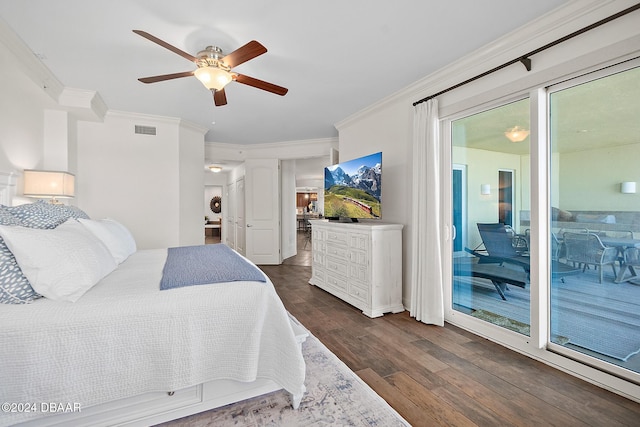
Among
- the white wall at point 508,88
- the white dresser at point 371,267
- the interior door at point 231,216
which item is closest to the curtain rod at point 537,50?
the white wall at point 508,88

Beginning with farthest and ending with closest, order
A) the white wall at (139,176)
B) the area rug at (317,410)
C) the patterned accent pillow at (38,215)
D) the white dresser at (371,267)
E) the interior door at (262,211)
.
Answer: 1. the interior door at (262,211)
2. the white wall at (139,176)
3. the white dresser at (371,267)
4. the patterned accent pillow at (38,215)
5. the area rug at (317,410)

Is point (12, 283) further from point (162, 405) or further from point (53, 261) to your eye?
point (162, 405)

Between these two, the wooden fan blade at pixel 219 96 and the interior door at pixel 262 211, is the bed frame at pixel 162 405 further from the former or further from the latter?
the interior door at pixel 262 211

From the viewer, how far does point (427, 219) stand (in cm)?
307

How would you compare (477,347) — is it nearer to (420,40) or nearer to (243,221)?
(420,40)

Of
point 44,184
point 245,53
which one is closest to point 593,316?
point 245,53

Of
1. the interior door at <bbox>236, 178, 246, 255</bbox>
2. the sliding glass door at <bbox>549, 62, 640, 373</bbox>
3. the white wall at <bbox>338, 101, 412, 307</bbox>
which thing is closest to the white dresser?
the white wall at <bbox>338, 101, 412, 307</bbox>

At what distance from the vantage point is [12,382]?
1.28 m

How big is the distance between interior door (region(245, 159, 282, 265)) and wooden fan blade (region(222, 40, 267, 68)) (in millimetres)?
3948

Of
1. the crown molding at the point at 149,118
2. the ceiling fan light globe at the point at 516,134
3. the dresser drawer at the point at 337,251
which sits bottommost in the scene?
the dresser drawer at the point at 337,251

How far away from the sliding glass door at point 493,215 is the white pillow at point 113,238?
3.19 m

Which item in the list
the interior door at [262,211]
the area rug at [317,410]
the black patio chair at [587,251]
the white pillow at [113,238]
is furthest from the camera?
the interior door at [262,211]

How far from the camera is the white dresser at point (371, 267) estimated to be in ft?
10.7

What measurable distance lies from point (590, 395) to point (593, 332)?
463 mm
